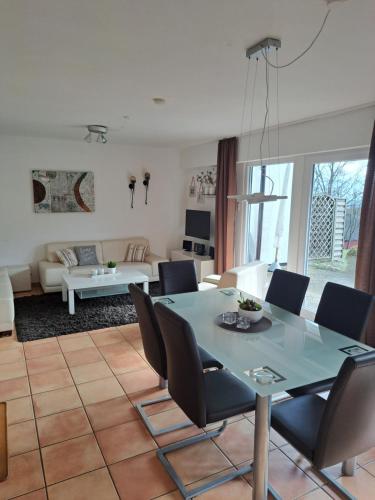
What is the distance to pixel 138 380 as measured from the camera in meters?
3.04

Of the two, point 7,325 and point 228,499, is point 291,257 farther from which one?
point 7,325

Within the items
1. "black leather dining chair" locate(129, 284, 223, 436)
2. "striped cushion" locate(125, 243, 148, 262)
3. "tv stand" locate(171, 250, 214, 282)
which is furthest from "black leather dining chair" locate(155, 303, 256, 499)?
"striped cushion" locate(125, 243, 148, 262)

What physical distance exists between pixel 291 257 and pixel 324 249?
44 cm

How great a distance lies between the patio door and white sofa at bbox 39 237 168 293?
2.73 metres

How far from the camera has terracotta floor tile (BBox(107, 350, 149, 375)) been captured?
10.5 feet

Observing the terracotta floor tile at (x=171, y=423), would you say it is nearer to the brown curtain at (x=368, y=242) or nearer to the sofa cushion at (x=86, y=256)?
the brown curtain at (x=368, y=242)

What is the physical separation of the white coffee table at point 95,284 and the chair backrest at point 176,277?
1380mm

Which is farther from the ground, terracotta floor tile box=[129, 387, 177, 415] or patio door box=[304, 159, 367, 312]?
patio door box=[304, 159, 367, 312]

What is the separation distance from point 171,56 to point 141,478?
2581mm

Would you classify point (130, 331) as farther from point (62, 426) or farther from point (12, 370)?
point (62, 426)

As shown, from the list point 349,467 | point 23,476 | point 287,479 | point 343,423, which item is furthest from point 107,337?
point 343,423

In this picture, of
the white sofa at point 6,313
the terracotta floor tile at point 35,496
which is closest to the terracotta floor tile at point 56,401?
the terracotta floor tile at point 35,496

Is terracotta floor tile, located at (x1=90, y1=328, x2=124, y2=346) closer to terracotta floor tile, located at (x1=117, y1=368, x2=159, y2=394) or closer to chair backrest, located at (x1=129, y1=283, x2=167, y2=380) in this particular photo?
terracotta floor tile, located at (x1=117, y1=368, x2=159, y2=394)

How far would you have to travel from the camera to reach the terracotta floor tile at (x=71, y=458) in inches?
79.7
